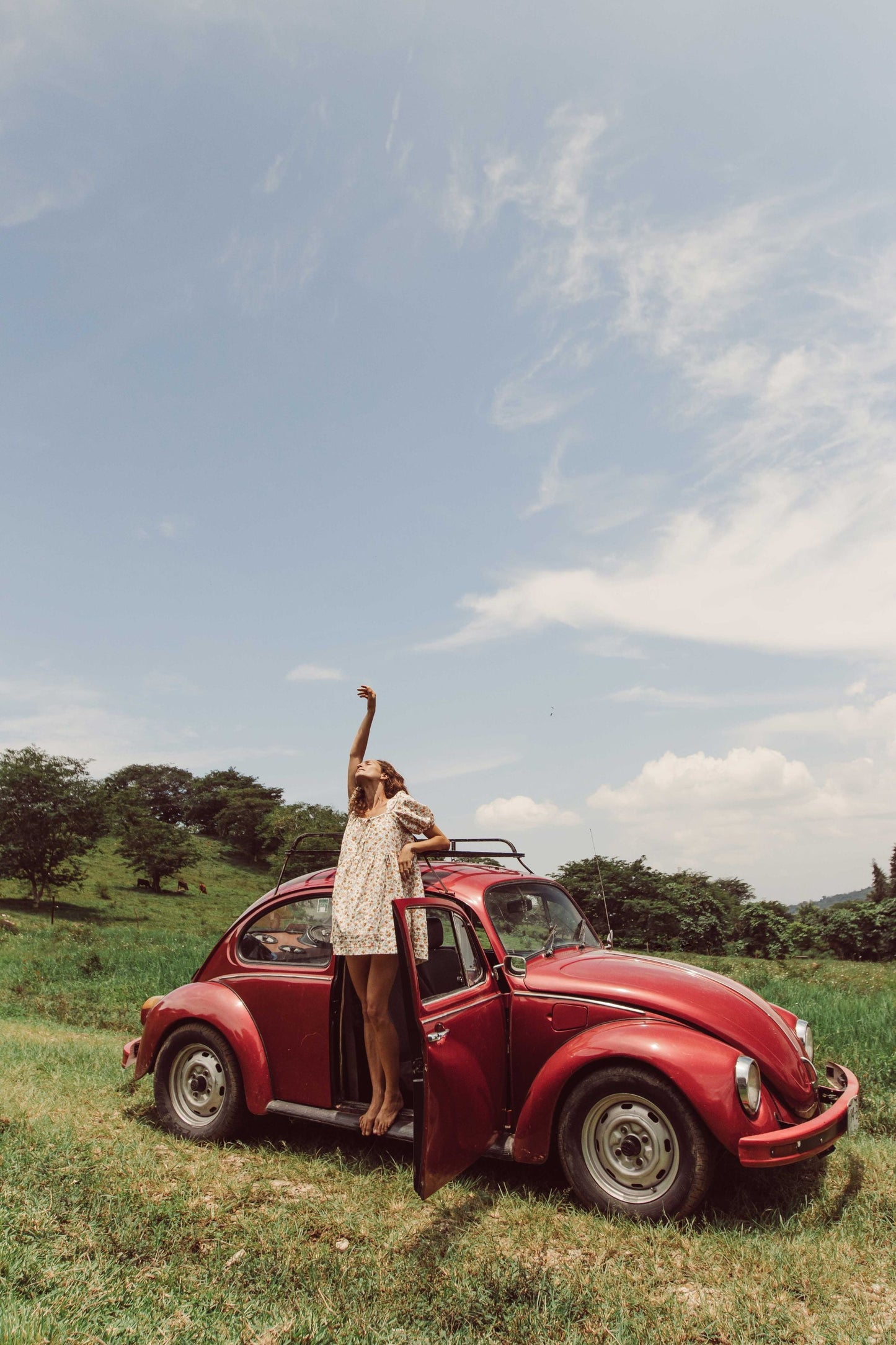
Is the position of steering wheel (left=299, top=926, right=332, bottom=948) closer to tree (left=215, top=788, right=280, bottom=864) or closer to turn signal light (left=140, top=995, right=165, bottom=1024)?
turn signal light (left=140, top=995, right=165, bottom=1024)

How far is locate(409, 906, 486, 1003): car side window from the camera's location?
5.57 meters

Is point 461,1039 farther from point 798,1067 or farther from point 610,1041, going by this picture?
point 798,1067

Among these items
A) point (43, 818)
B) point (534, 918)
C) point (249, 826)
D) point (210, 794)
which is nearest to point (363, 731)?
point (534, 918)

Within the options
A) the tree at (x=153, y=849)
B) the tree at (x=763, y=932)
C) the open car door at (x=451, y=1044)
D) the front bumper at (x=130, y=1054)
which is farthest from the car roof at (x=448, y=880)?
the tree at (x=153, y=849)

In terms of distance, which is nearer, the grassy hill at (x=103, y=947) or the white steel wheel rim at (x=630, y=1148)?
the white steel wheel rim at (x=630, y=1148)

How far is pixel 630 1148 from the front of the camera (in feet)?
15.9

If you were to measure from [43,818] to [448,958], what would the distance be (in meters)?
41.5

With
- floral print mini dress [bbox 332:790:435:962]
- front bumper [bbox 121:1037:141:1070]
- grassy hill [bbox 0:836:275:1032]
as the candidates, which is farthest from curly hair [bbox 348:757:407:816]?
grassy hill [bbox 0:836:275:1032]

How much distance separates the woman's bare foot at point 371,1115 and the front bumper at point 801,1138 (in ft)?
7.03

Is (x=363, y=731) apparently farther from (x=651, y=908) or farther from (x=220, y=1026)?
(x=651, y=908)

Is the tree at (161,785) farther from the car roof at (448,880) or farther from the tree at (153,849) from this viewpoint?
the car roof at (448,880)

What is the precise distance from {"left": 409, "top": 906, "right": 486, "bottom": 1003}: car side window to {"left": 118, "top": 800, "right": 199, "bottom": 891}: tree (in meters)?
52.7

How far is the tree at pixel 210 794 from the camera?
97.2 m

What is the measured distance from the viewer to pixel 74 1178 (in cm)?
511
